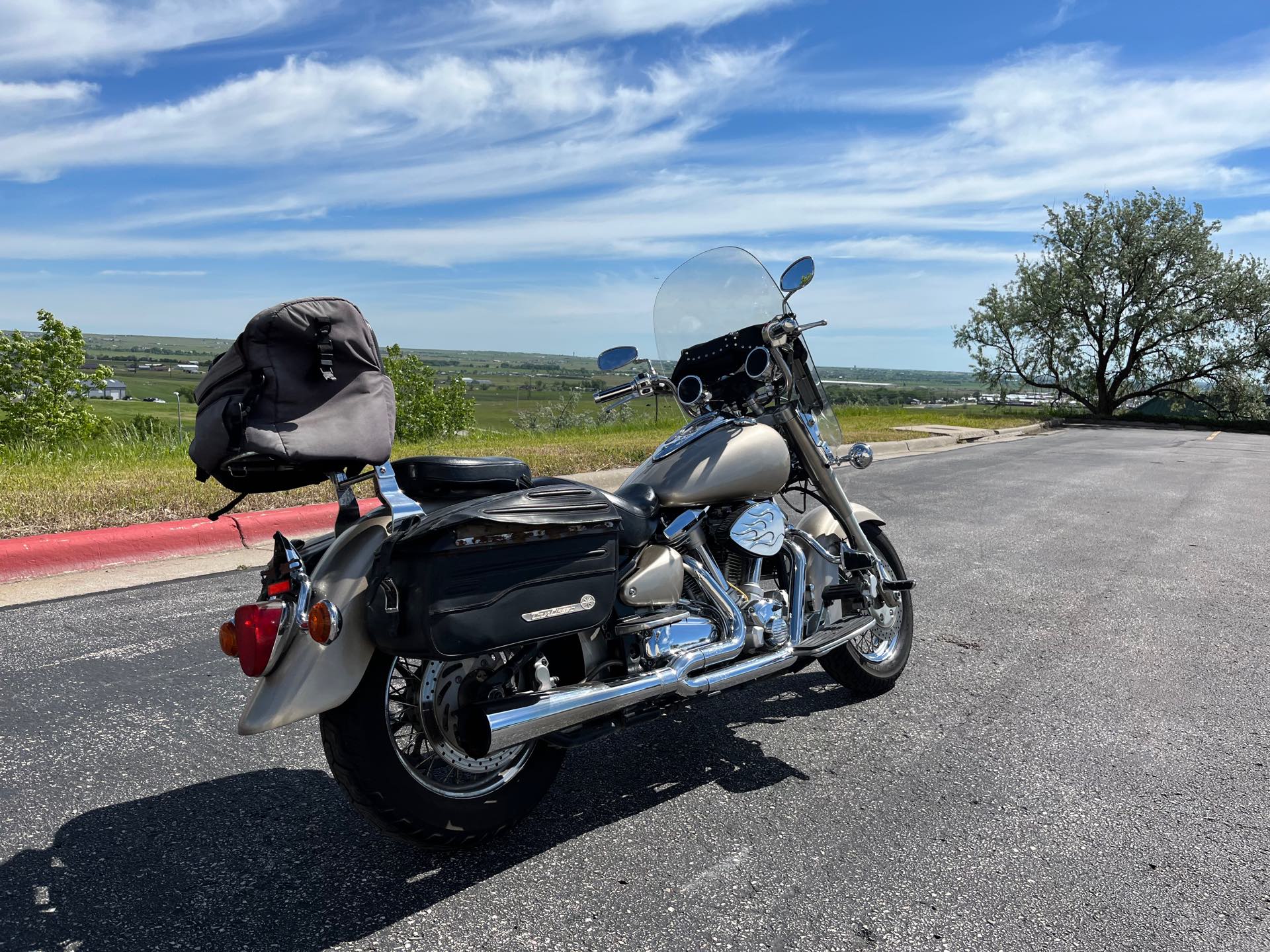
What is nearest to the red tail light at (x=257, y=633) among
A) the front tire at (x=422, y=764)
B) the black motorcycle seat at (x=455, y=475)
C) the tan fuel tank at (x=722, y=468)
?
the front tire at (x=422, y=764)

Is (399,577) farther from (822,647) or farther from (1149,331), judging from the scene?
(1149,331)

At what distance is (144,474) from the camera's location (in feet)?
25.0

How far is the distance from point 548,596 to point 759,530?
104 cm

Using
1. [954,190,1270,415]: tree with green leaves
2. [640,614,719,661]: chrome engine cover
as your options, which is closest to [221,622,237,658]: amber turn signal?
[640,614,719,661]: chrome engine cover

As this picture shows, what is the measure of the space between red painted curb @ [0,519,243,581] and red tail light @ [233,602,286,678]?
4.03m

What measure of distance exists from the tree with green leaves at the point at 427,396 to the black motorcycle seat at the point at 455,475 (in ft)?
129

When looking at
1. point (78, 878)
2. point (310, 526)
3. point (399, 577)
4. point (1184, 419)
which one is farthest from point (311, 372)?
point (1184, 419)

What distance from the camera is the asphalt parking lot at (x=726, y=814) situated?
2.38 m

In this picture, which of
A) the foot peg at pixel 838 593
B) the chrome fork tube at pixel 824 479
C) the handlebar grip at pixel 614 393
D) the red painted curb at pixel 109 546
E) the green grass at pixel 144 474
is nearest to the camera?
the handlebar grip at pixel 614 393

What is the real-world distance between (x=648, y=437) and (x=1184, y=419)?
26.5 m

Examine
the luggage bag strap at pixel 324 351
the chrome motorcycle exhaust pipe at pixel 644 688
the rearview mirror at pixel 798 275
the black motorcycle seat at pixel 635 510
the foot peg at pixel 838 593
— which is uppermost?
the rearview mirror at pixel 798 275

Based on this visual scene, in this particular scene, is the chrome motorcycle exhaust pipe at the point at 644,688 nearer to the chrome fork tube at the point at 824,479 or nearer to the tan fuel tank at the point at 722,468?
the tan fuel tank at the point at 722,468

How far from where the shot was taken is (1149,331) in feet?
112

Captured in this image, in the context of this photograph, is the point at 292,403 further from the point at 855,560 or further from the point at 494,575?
the point at 855,560
